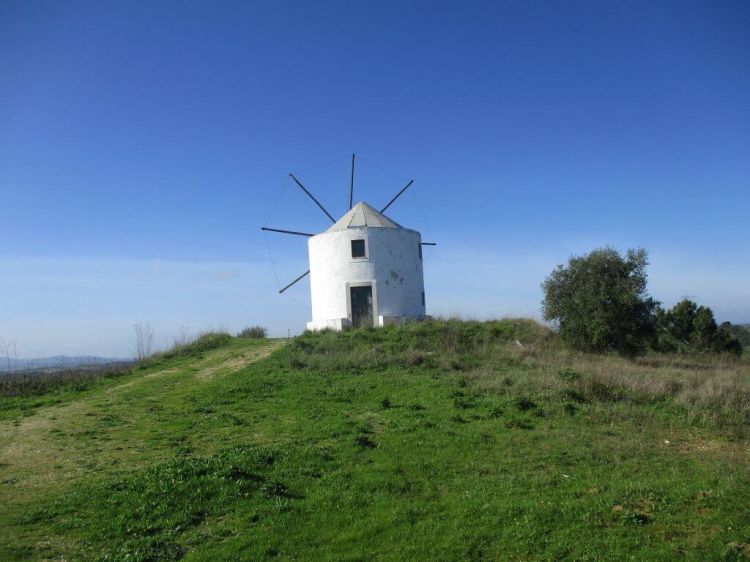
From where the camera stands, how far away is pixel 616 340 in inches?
896

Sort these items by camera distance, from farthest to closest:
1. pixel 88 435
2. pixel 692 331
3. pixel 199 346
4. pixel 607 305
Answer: pixel 692 331
pixel 199 346
pixel 607 305
pixel 88 435

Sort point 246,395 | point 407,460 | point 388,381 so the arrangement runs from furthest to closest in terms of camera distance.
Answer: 1. point 388,381
2. point 246,395
3. point 407,460

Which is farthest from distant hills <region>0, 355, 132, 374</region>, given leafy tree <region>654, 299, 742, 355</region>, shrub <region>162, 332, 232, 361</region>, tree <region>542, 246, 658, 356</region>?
leafy tree <region>654, 299, 742, 355</region>

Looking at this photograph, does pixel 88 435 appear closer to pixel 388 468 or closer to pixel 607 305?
pixel 388 468

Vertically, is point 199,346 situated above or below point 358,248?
below

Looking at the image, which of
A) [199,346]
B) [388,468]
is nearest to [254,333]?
[199,346]

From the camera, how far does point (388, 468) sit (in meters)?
8.83

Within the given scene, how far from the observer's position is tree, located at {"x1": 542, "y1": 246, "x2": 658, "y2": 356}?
2233 centimetres

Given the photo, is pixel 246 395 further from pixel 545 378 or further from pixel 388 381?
pixel 545 378

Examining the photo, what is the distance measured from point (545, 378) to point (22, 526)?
38.2ft

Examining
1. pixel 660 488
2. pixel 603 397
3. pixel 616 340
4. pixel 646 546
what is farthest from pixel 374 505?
pixel 616 340

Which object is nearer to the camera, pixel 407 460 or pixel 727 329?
pixel 407 460

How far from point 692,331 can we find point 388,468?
32.8m

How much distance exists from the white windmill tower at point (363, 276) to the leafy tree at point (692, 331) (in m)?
16.0
